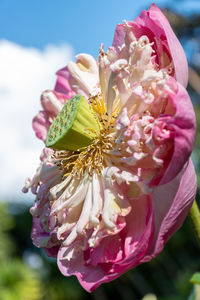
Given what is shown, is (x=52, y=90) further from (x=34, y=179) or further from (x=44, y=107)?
(x=34, y=179)

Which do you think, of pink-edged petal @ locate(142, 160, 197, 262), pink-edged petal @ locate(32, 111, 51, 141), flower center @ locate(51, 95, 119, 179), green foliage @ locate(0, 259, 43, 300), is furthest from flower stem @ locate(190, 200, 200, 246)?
green foliage @ locate(0, 259, 43, 300)

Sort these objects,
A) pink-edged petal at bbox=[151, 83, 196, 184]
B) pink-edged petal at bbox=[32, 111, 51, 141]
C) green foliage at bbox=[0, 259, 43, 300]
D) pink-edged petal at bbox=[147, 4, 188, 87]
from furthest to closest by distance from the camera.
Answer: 1. green foliage at bbox=[0, 259, 43, 300]
2. pink-edged petal at bbox=[32, 111, 51, 141]
3. pink-edged petal at bbox=[147, 4, 188, 87]
4. pink-edged petal at bbox=[151, 83, 196, 184]

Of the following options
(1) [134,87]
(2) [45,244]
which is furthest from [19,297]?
(1) [134,87]

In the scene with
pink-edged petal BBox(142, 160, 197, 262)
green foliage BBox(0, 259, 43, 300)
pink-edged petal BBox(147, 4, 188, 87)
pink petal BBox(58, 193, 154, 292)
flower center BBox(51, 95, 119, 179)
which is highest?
pink-edged petal BBox(147, 4, 188, 87)

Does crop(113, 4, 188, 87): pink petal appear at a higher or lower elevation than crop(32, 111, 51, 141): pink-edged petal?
higher

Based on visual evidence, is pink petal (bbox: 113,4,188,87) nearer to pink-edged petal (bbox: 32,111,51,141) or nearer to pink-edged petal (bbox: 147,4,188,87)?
pink-edged petal (bbox: 147,4,188,87)

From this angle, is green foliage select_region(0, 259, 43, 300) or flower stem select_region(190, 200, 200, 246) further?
green foliage select_region(0, 259, 43, 300)

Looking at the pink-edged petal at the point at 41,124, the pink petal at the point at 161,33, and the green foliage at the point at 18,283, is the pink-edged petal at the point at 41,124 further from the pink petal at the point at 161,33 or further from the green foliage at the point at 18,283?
the green foliage at the point at 18,283
